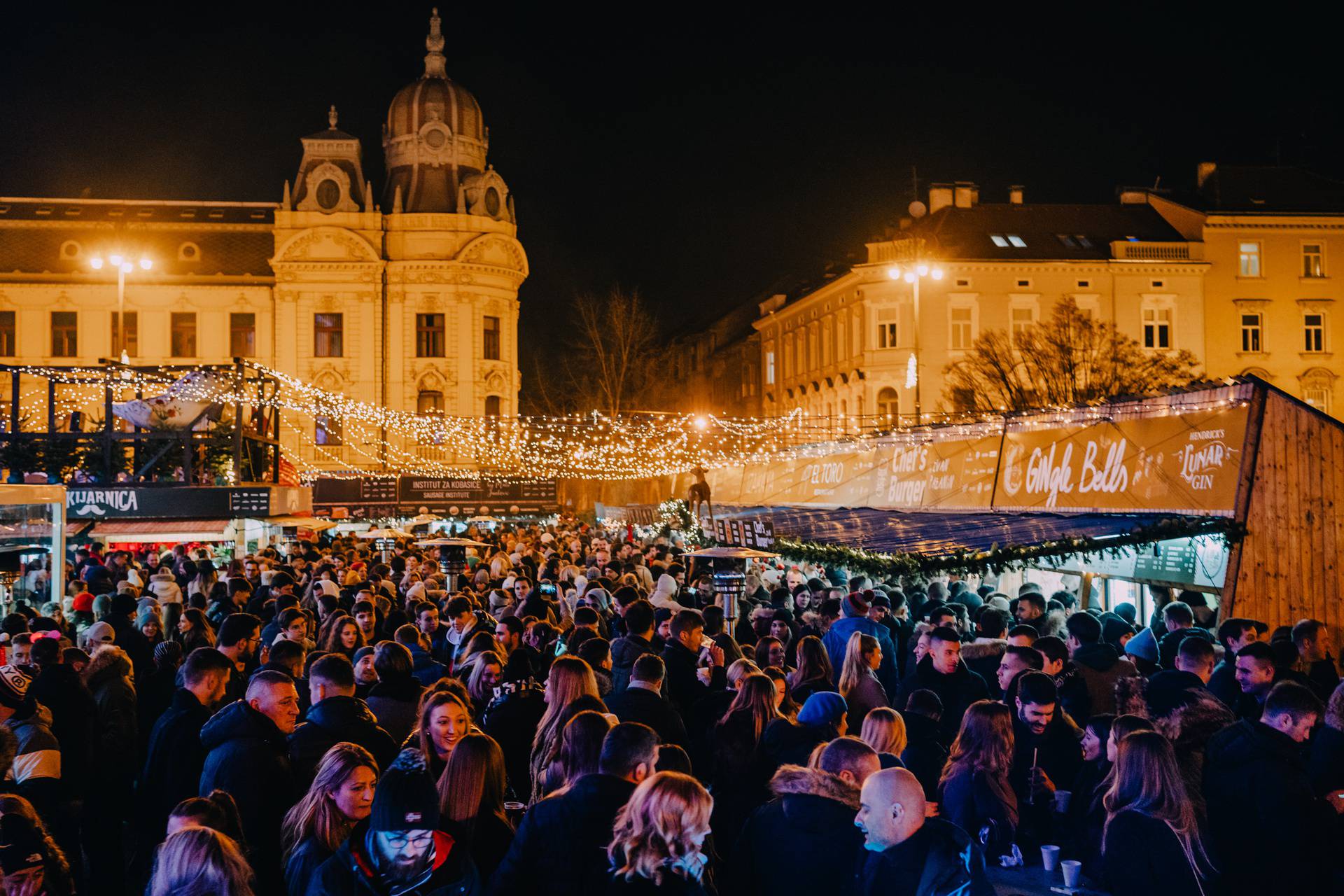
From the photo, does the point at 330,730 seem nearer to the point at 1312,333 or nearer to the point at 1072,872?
the point at 1072,872

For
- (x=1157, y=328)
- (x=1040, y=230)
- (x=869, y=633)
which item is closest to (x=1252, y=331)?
(x=1157, y=328)

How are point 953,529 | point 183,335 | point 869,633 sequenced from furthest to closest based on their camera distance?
point 183,335
point 953,529
point 869,633

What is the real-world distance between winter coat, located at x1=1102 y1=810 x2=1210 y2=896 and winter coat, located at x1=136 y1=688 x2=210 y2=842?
4.03 metres

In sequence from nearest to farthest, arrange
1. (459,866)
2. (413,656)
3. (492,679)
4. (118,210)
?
(459,866)
(492,679)
(413,656)
(118,210)

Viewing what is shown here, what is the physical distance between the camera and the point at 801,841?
15.3 ft

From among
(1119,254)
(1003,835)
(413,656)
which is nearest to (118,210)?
(1119,254)

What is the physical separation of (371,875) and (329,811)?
53 centimetres

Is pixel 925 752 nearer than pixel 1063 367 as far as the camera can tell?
Yes

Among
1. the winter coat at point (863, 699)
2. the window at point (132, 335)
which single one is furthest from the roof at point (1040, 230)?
the winter coat at point (863, 699)

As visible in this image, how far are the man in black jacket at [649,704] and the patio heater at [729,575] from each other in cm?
449

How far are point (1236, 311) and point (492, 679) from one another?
154 ft

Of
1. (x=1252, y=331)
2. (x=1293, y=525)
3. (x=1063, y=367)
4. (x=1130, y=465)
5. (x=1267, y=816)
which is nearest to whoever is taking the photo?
(x=1267, y=816)

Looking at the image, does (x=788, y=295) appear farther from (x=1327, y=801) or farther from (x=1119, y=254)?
(x=1327, y=801)

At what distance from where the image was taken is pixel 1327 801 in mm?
5910
